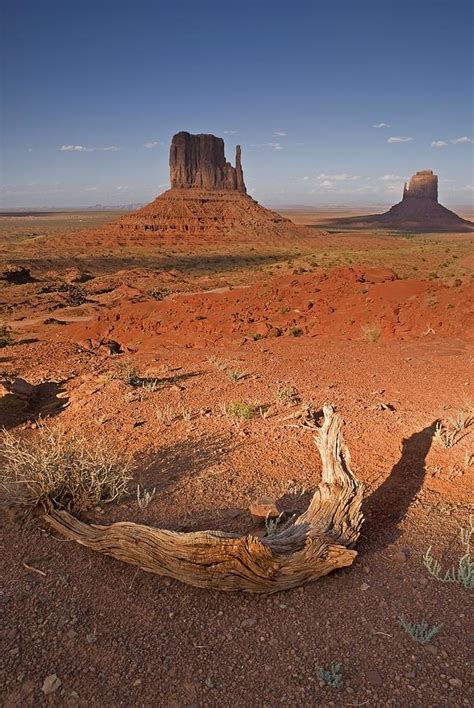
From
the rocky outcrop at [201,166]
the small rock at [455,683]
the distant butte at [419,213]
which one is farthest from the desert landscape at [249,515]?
the distant butte at [419,213]

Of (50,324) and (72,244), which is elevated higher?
(72,244)

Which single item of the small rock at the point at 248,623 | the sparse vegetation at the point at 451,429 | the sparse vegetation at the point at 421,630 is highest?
the sparse vegetation at the point at 451,429

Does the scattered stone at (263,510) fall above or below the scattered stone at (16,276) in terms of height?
below

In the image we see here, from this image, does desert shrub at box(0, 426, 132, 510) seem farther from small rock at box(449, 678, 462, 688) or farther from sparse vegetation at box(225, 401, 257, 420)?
small rock at box(449, 678, 462, 688)

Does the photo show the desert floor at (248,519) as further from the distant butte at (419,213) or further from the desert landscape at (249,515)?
the distant butte at (419,213)

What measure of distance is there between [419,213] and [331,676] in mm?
132089

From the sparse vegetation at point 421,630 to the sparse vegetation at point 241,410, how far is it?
315 cm

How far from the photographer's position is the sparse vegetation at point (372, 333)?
1094 cm

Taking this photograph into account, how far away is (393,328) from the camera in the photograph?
11.4 m

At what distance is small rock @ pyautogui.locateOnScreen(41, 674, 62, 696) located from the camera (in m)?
2.33

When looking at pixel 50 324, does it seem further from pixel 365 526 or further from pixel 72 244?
pixel 72 244

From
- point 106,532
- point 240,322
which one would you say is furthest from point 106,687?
point 240,322

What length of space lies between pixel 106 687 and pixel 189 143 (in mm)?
88901

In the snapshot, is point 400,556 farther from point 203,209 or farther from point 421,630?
point 203,209
